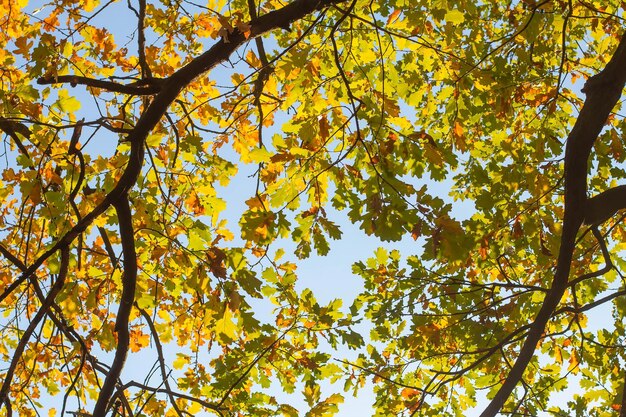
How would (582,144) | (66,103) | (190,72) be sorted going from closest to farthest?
(582,144) < (190,72) < (66,103)

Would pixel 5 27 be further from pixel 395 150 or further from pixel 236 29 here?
pixel 395 150

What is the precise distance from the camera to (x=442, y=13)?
12.5 ft

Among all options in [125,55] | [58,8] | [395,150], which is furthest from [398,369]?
[58,8]

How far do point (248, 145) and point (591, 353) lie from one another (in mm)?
3330

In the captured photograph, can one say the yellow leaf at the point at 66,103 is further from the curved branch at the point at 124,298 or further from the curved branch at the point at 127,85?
the curved branch at the point at 124,298

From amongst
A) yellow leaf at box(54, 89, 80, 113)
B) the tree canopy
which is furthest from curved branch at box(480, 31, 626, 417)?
yellow leaf at box(54, 89, 80, 113)

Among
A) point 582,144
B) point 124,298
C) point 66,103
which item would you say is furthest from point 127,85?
point 582,144

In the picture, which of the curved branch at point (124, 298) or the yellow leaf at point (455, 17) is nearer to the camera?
the curved branch at point (124, 298)

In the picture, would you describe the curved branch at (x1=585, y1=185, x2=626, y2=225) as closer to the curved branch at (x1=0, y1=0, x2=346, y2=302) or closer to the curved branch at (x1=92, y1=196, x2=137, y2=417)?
the curved branch at (x1=0, y1=0, x2=346, y2=302)

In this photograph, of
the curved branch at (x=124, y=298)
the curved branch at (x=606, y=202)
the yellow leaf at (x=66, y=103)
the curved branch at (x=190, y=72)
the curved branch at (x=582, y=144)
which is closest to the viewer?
the curved branch at (x=582, y=144)

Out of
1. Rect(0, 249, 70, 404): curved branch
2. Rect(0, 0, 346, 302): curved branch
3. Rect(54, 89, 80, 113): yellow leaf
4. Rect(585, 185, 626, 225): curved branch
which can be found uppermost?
Rect(54, 89, 80, 113): yellow leaf

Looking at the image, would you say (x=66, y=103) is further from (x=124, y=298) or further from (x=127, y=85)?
(x=124, y=298)

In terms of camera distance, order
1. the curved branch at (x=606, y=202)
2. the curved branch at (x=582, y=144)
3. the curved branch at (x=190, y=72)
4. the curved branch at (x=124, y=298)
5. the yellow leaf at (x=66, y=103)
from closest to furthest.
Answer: the curved branch at (x=582, y=144)
the curved branch at (x=606, y=202)
the curved branch at (x=190, y=72)
the curved branch at (x=124, y=298)
the yellow leaf at (x=66, y=103)

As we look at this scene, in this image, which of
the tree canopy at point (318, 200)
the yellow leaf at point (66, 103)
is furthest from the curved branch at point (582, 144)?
the yellow leaf at point (66, 103)
